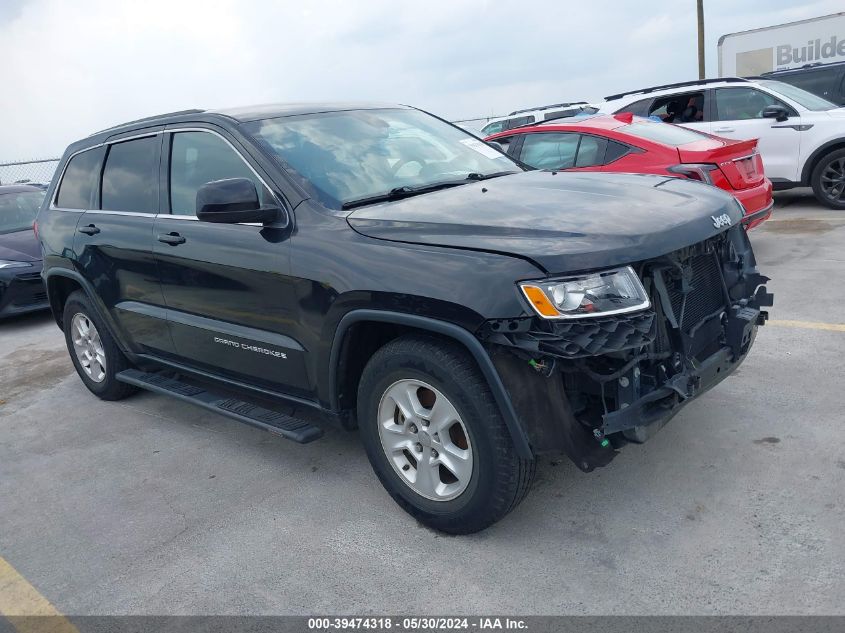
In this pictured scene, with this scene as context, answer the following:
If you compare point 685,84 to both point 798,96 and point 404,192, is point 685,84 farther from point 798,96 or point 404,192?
point 404,192

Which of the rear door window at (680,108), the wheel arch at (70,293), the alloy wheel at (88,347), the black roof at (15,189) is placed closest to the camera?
the wheel arch at (70,293)

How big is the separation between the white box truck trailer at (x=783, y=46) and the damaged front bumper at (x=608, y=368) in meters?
17.2

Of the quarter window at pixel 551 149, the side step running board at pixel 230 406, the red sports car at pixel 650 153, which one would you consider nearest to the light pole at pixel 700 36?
the red sports car at pixel 650 153

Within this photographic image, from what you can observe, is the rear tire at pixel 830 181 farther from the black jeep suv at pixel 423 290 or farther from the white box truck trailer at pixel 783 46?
the white box truck trailer at pixel 783 46

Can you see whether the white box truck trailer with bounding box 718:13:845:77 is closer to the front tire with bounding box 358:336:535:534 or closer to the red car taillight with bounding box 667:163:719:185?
the red car taillight with bounding box 667:163:719:185

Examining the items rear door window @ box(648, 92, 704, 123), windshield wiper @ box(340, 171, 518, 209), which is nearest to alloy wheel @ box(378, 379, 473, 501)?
windshield wiper @ box(340, 171, 518, 209)

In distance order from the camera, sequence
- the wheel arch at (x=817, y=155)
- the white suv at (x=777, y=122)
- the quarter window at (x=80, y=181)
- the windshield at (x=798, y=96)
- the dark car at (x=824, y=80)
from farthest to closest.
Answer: the dark car at (x=824, y=80) → the windshield at (x=798, y=96) → the white suv at (x=777, y=122) → the wheel arch at (x=817, y=155) → the quarter window at (x=80, y=181)

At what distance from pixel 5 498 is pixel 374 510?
6.97ft

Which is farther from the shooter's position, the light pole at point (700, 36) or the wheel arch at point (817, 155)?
the light pole at point (700, 36)

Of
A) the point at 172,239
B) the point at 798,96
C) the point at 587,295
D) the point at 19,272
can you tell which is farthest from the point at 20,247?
the point at 798,96

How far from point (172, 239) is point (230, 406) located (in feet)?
3.16

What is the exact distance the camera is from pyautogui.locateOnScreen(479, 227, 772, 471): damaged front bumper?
2709mm

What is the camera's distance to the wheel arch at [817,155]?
9414mm

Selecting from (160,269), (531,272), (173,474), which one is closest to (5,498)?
(173,474)
